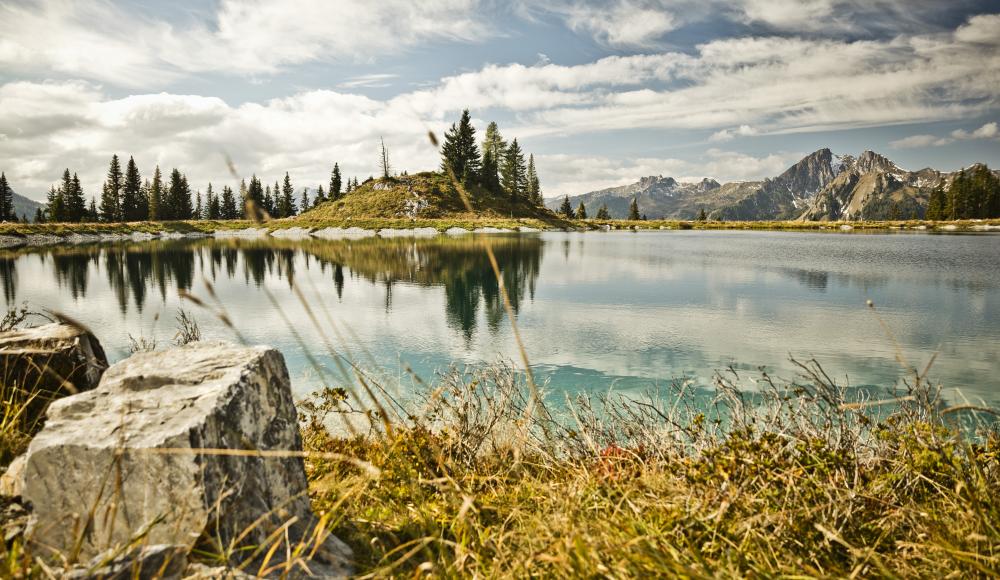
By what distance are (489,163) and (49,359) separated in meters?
115

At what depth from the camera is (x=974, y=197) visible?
108 metres

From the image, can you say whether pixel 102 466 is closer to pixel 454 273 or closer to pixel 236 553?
pixel 236 553

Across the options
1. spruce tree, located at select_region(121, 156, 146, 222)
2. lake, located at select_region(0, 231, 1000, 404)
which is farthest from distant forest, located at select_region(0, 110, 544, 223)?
lake, located at select_region(0, 231, 1000, 404)

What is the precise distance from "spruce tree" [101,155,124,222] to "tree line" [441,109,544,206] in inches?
2644

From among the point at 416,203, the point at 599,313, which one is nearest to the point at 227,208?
the point at 416,203

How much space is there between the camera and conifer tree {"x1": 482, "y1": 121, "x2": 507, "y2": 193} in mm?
115062

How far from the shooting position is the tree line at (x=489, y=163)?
11150 cm

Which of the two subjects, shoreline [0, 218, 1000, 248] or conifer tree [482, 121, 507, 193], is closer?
shoreline [0, 218, 1000, 248]

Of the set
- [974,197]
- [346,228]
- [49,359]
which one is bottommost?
[49,359]

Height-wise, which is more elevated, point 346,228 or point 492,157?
point 492,157

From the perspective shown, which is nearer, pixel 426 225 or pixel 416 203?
pixel 426 225

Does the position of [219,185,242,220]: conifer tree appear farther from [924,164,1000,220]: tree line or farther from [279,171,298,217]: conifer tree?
[924,164,1000,220]: tree line

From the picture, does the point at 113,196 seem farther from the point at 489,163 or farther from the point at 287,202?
the point at 489,163

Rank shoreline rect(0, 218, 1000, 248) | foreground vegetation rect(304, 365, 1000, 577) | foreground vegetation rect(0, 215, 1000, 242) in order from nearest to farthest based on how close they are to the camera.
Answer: foreground vegetation rect(304, 365, 1000, 577) → shoreline rect(0, 218, 1000, 248) → foreground vegetation rect(0, 215, 1000, 242)
